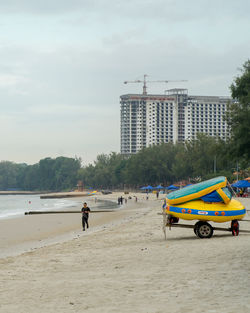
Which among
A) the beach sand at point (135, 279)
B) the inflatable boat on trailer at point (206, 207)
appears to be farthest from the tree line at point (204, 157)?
the beach sand at point (135, 279)

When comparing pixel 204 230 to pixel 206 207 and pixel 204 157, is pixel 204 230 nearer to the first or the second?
pixel 206 207

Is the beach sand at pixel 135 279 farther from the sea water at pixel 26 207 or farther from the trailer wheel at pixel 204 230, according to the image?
the sea water at pixel 26 207

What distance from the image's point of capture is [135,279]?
446 inches

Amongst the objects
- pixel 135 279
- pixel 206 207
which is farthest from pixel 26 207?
pixel 135 279

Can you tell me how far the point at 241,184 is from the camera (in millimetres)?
53344

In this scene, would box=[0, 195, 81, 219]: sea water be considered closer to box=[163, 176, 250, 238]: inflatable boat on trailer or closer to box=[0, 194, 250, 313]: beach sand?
box=[163, 176, 250, 238]: inflatable boat on trailer

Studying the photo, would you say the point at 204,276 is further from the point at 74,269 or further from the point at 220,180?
the point at 220,180

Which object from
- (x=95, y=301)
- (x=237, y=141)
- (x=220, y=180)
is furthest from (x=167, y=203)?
(x=237, y=141)

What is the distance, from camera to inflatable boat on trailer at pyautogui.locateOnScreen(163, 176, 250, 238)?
63.5ft

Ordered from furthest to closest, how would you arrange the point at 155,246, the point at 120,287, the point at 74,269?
the point at 155,246 → the point at 74,269 → the point at 120,287

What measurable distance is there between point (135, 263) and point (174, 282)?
3.31 meters

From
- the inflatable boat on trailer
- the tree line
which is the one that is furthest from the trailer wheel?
the tree line

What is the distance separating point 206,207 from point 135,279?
860 centimetres

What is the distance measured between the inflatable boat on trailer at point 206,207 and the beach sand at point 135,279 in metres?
1.28
